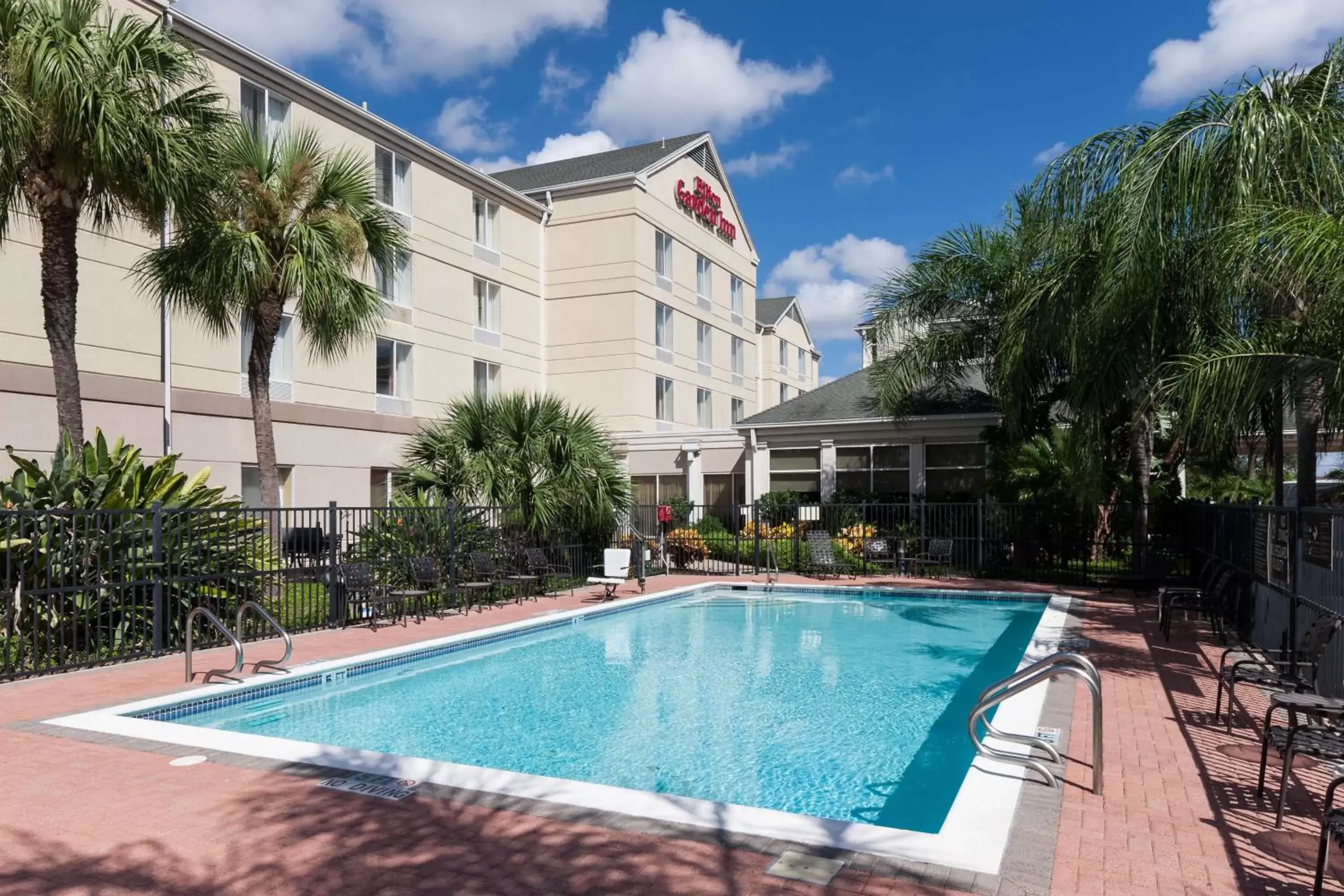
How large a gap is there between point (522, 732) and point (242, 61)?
699 inches

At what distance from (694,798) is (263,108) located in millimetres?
20422

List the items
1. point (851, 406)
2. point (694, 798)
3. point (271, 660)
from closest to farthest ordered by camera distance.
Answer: point (694, 798), point (271, 660), point (851, 406)

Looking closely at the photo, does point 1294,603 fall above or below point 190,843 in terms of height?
above

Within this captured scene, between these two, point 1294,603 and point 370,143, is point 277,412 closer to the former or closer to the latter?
point 370,143

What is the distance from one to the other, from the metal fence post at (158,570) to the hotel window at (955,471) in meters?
18.6

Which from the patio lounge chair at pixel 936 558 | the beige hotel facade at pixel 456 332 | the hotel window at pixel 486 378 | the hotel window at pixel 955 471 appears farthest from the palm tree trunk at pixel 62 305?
the hotel window at pixel 955 471

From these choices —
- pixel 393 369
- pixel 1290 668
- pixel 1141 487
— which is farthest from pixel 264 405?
pixel 1141 487

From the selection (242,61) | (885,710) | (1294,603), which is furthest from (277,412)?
(1294,603)

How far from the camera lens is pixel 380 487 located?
2464cm

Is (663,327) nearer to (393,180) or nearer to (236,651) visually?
(393,180)

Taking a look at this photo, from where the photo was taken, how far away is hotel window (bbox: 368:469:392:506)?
80.1 ft

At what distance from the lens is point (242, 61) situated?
66.1 feet

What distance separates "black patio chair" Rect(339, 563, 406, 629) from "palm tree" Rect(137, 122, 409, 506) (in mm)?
2243

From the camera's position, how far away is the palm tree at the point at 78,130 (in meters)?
10.1
